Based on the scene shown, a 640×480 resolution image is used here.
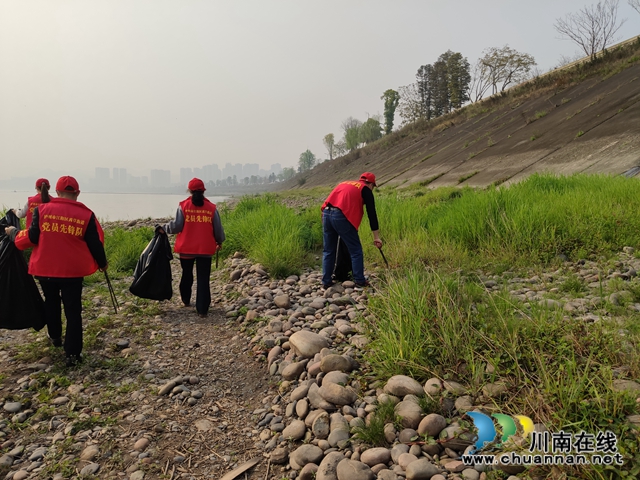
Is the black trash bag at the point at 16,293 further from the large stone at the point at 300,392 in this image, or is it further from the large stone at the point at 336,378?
the large stone at the point at 336,378

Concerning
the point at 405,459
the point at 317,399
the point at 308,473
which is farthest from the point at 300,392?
the point at 405,459

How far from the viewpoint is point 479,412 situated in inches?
88.4

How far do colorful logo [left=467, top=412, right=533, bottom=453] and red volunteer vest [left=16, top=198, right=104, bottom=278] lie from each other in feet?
10.9

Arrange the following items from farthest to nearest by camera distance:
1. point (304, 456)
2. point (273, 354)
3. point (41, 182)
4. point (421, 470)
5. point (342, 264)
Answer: point (342, 264), point (41, 182), point (273, 354), point (304, 456), point (421, 470)

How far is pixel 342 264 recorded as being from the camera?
211 inches

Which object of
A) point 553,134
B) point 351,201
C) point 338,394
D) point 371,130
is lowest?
point 338,394

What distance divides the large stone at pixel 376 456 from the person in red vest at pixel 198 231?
3.15 meters

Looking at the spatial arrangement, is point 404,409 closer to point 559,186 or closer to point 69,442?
point 69,442

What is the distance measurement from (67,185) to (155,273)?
1582 millimetres

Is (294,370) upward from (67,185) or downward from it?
downward

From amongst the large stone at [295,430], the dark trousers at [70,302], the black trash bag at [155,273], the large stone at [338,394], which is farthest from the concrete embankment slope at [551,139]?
the dark trousers at [70,302]

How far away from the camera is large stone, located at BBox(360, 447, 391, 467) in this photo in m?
2.08

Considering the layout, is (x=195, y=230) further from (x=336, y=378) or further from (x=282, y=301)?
(x=336, y=378)

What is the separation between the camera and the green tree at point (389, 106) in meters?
55.9
